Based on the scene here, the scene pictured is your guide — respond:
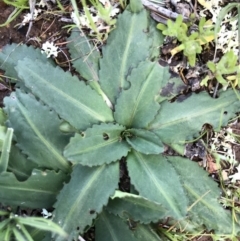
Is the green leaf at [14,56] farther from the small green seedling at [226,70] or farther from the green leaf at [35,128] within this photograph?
the small green seedling at [226,70]

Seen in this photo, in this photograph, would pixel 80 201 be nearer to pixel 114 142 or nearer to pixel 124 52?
pixel 114 142

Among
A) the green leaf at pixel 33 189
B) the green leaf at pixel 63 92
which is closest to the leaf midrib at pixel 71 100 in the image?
the green leaf at pixel 63 92

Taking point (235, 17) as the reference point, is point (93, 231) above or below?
below

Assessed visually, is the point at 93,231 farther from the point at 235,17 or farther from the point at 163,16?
the point at 235,17

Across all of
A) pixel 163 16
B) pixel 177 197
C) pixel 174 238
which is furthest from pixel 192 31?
pixel 174 238

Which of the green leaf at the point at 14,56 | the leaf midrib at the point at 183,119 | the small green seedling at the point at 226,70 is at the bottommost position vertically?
the leaf midrib at the point at 183,119

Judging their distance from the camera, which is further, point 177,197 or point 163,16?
point 163,16

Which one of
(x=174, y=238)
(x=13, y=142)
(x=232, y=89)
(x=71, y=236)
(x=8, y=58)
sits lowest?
(x=174, y=238)

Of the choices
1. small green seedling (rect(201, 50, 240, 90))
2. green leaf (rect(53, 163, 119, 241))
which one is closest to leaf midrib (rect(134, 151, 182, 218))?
green leaf (rect(53, 163, 119, 241))
